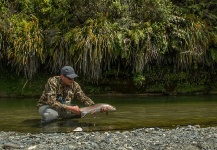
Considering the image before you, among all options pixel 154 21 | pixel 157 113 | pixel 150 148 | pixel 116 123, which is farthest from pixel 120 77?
pixel 150 148

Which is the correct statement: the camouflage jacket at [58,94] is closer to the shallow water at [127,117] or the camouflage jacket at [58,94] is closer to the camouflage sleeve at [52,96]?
the camouflage sleeve at [52,96]

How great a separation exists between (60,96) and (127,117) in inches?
73.6

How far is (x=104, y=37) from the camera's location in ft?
54.6

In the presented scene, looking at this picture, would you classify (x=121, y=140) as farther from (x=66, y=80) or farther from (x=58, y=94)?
(x=58, y=94)

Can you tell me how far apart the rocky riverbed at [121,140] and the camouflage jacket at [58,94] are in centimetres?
141

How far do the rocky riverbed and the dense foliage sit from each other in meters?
8.32

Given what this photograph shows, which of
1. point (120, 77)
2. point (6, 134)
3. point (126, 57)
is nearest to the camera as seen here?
point (6, 134)

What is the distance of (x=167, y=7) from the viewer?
17.8 meters

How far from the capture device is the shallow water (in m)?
9.81

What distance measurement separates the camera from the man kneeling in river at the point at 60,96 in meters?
9.88

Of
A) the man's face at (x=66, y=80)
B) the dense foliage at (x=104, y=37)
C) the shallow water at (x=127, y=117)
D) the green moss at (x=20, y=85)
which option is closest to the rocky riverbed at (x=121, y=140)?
the shallow water at (x=127, y=117)

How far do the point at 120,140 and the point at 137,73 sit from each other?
9735 mm

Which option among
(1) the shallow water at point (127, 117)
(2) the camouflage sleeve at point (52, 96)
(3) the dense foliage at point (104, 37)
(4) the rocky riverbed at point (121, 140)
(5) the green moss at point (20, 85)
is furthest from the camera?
(5) the green moss at point (20, 85)

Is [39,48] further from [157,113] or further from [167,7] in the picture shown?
[157,113]
